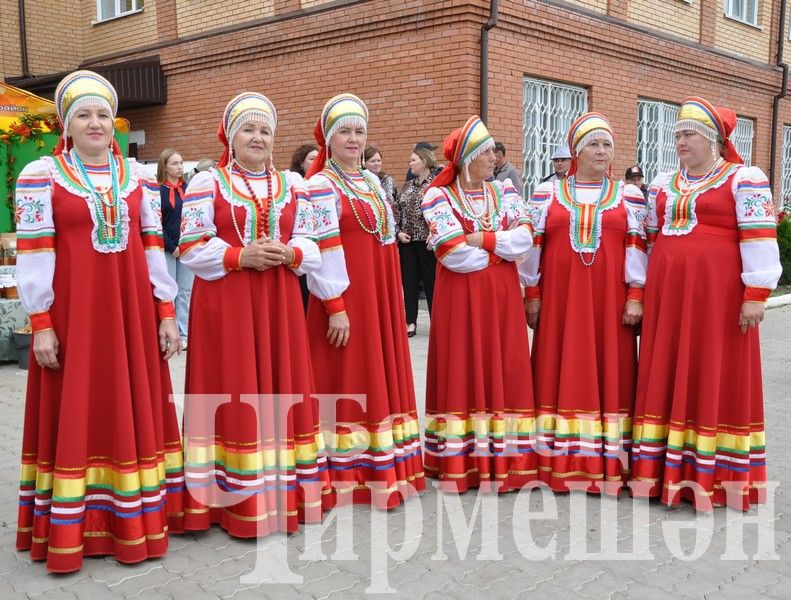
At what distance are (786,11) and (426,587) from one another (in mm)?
15974

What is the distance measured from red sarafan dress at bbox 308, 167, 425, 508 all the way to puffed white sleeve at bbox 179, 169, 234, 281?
0.53 meters

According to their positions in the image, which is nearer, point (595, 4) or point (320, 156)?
point (320, 156)

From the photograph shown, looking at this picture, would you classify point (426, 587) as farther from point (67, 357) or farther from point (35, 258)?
point (35, 258)

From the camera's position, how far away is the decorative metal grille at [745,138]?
14.9m

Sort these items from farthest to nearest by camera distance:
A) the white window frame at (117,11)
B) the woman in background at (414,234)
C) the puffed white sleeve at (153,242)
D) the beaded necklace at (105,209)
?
the white window frame at (117,11)
the woman in background at (414,234)
the puffed white sleeve at (153,242)
the beaded necklace at (105,209)

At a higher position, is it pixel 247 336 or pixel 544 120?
pixel 544 120

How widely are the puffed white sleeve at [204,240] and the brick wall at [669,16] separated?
32.1ft

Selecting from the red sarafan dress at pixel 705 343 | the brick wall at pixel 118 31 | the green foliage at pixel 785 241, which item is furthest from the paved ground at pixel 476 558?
the green foliage at pixel 785 241

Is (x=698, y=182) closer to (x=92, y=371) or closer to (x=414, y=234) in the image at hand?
(x=92, y=371)

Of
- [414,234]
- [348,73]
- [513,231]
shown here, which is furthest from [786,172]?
[513,231]

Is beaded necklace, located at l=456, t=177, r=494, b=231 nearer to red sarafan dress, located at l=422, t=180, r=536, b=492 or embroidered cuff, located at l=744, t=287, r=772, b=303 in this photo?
red sarafan dress, located at l=422, t=180, r=536, b=492

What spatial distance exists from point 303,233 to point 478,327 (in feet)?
3.55

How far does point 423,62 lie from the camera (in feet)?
31.3

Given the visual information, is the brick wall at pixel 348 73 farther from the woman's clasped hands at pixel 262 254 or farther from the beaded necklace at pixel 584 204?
the woman's clasped hands at pixel 262 254
